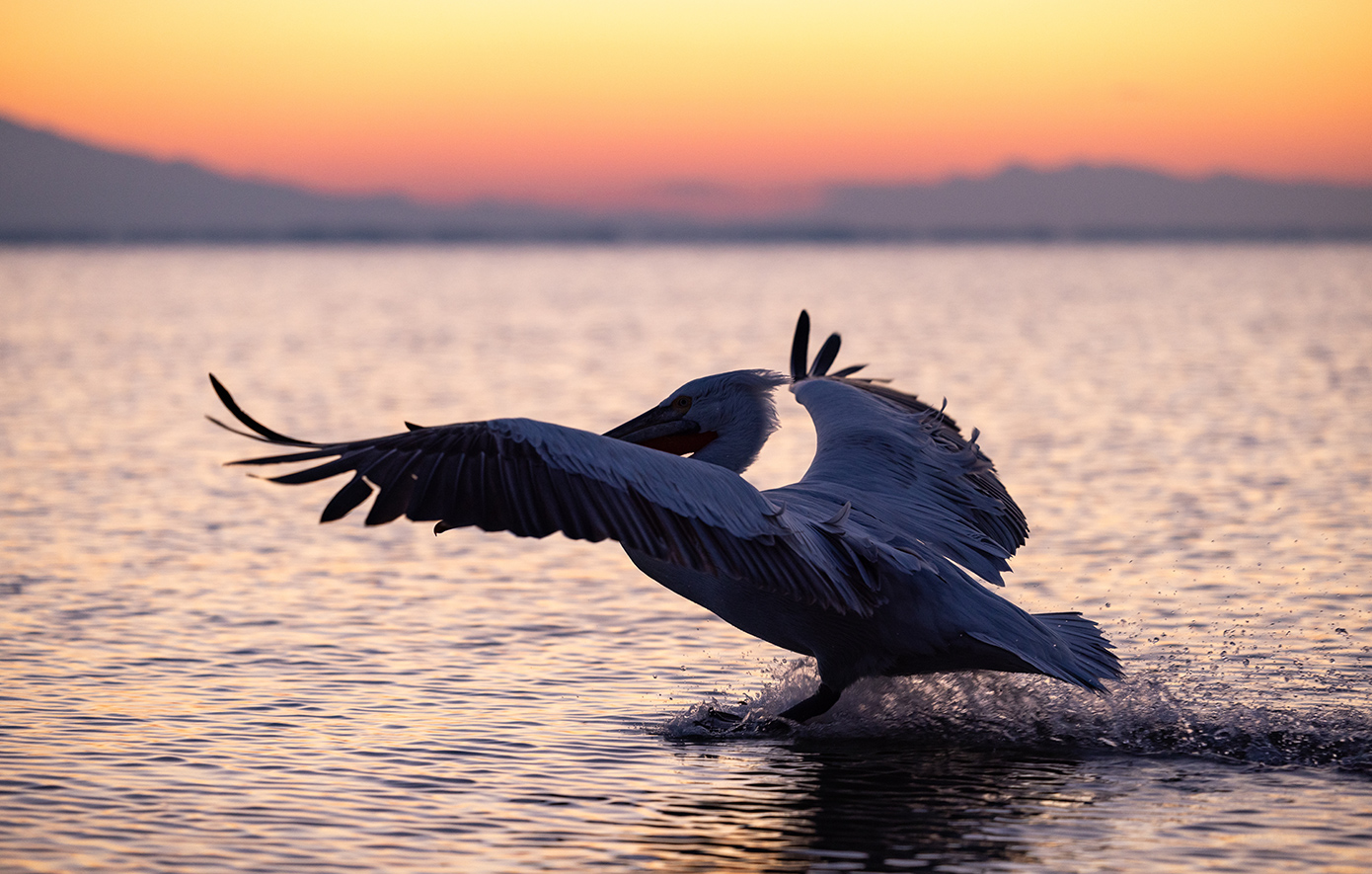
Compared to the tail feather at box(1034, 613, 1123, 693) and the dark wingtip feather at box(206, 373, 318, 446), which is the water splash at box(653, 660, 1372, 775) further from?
the dark wingtip feather at box(206, 373, 318, 446)

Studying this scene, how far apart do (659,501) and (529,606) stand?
4.28m

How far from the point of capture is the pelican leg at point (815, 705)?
7355 mm

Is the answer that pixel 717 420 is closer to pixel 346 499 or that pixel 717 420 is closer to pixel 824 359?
pixel 824 359

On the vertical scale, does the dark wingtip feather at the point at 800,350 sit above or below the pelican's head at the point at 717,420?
above

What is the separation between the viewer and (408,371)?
28.4m

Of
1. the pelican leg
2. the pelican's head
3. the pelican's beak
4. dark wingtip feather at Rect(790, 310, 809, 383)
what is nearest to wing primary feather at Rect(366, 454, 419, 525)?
the pelican's head

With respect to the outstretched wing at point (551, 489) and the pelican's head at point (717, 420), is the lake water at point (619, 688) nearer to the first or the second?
the outstretched wing at point (551, 489)

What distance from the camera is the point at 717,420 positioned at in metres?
7.82

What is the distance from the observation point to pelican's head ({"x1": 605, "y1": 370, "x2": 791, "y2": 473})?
772 centimetres

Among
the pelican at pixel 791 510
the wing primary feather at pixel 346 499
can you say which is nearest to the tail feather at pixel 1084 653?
the pelican at pixel 791 510

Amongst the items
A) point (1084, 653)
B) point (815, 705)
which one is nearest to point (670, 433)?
point (815, 705)

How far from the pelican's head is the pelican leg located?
1.09m

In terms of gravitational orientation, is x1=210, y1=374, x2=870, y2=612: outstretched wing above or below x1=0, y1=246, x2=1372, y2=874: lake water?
above

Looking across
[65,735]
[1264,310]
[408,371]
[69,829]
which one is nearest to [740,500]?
[69,829]
